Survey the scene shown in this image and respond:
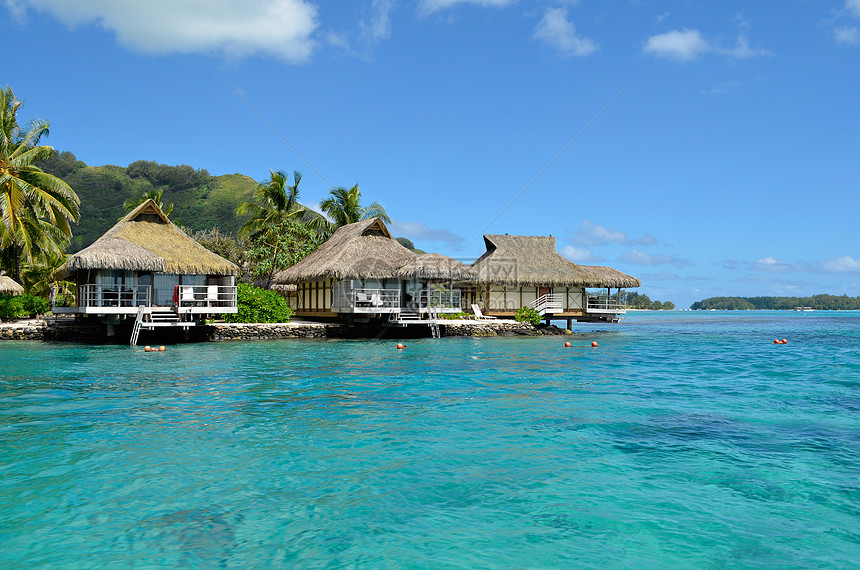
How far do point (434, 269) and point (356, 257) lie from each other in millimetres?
3595

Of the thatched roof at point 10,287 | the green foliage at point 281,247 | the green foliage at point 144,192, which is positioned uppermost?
the green foliage at point 144,192

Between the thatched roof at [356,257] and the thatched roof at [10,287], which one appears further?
the thatched roof at [10,287]

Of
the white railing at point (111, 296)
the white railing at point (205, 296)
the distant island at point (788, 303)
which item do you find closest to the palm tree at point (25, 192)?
the white railing at point (111, 296)

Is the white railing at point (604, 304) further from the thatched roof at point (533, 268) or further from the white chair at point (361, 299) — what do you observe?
the white chair at point (361, 299)

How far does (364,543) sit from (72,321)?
25.9m

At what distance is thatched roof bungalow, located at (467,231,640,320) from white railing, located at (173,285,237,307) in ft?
42.5

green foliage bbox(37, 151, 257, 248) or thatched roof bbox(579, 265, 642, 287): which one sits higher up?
green foliage bbox(37, 151, 257, 248)

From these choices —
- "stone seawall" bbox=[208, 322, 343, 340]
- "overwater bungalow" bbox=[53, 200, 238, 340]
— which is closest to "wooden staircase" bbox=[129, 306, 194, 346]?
"overwater bungalow" bbox=[53, 200, 238, 340]

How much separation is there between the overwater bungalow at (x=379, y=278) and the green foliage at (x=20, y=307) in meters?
12.0

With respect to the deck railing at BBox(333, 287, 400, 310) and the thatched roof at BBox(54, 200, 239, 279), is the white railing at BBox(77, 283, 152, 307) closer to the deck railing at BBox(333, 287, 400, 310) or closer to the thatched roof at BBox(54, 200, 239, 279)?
the thatched roof at BBox(54, 200, 239, 279)

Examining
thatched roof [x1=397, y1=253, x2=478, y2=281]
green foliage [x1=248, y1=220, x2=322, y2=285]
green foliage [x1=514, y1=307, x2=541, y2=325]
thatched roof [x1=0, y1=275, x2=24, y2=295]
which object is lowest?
green foliage [x1=514, y1=307, x2=541, y2=325]

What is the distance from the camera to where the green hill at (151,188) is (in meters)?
71.8

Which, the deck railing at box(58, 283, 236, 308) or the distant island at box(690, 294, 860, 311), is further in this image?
the distant island at box(690, 294, 860, 311)

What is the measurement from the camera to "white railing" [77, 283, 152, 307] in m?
23.5
